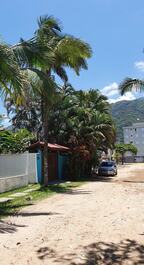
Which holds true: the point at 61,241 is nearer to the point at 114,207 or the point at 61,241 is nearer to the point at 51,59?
the point at 114,207

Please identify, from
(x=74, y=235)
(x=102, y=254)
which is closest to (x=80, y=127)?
(x=74, y=235)

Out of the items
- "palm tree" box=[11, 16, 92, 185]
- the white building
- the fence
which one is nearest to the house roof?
the fence

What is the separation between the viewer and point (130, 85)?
25094 millimetres

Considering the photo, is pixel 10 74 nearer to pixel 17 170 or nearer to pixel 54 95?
pixel 54 95

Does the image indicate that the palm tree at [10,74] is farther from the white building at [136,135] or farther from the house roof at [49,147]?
the white building at [136,135]

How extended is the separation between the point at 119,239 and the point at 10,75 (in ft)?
21.5

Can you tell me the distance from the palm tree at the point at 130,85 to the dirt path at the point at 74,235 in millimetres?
9086

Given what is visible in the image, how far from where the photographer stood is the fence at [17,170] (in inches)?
987

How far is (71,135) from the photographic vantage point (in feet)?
129

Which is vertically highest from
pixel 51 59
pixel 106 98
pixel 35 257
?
pixel 106 98

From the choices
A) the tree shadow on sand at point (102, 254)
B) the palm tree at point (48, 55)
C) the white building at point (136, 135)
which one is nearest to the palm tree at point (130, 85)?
the palm tree at point (48, 55)

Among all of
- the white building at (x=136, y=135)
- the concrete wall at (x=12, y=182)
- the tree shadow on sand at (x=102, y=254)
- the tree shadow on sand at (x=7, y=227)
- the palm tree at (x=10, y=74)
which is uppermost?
the white building at (x=136, y=135)

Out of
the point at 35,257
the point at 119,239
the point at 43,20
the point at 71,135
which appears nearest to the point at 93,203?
the point at 119,239

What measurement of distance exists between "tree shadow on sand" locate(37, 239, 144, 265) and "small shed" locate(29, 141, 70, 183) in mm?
21184
